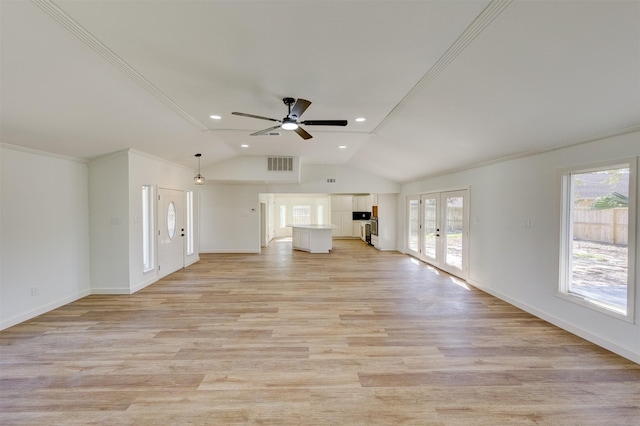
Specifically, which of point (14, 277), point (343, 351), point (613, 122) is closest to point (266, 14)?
point (343, 351)

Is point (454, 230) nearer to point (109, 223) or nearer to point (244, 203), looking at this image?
point (244, 203)

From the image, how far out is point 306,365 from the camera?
2584 millimetres

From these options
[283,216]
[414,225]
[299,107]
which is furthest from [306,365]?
[283,216]

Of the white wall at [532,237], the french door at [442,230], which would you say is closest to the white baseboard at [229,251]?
the french door at [442,230]

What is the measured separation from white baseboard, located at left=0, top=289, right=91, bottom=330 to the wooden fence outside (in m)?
7.34

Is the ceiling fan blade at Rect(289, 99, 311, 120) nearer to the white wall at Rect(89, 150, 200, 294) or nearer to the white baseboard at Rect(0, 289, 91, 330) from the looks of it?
the white wall at Rect(89, 150, 200, 294)

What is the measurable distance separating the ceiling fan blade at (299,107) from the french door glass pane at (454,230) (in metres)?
4.36

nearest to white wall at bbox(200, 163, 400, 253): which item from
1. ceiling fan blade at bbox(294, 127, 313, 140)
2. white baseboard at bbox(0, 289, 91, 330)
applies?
white baseboard at bbox(0, 289, 91, 330)

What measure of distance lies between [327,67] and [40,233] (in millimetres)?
4643

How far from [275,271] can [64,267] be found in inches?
148

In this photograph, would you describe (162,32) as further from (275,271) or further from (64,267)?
(275,271)

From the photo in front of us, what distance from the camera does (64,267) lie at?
4.21 meters

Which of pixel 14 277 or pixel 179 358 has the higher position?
pixel 14 277

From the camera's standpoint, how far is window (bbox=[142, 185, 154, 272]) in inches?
214
